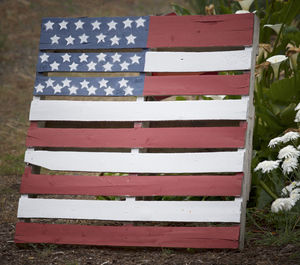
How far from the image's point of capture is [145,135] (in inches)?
127

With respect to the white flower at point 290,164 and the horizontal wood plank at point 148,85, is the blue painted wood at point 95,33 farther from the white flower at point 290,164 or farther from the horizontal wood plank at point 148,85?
the white flower at point 290,164

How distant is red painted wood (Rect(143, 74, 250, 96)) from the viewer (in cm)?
314

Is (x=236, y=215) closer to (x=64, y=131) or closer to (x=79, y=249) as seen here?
(x=79, y=249)

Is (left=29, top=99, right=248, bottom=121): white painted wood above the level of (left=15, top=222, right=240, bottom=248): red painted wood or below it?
above

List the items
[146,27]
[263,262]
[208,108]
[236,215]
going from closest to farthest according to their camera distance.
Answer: [263,262]
[236,215]
[208,108]
[146,27]

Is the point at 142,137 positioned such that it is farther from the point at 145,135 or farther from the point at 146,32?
the point at 146,32

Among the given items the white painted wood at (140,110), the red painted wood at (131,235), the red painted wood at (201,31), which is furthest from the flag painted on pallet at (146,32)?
the red painted wood at (131,235)

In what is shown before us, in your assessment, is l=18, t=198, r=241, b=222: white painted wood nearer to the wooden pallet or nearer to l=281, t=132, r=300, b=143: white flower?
the wooden pallet

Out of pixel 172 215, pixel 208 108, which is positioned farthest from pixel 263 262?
pixel 208 108

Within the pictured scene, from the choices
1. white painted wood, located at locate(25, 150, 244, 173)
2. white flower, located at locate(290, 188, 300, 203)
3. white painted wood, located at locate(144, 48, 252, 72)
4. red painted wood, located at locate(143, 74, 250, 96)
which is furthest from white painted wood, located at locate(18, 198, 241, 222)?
white painted wood, located at locate(144, 48, 252, 72)

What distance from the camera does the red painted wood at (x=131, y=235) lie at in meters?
2.99

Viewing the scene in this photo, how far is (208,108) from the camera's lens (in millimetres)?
3176

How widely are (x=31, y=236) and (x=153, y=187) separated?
3.13 ft

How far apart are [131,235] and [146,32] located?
1459mm
